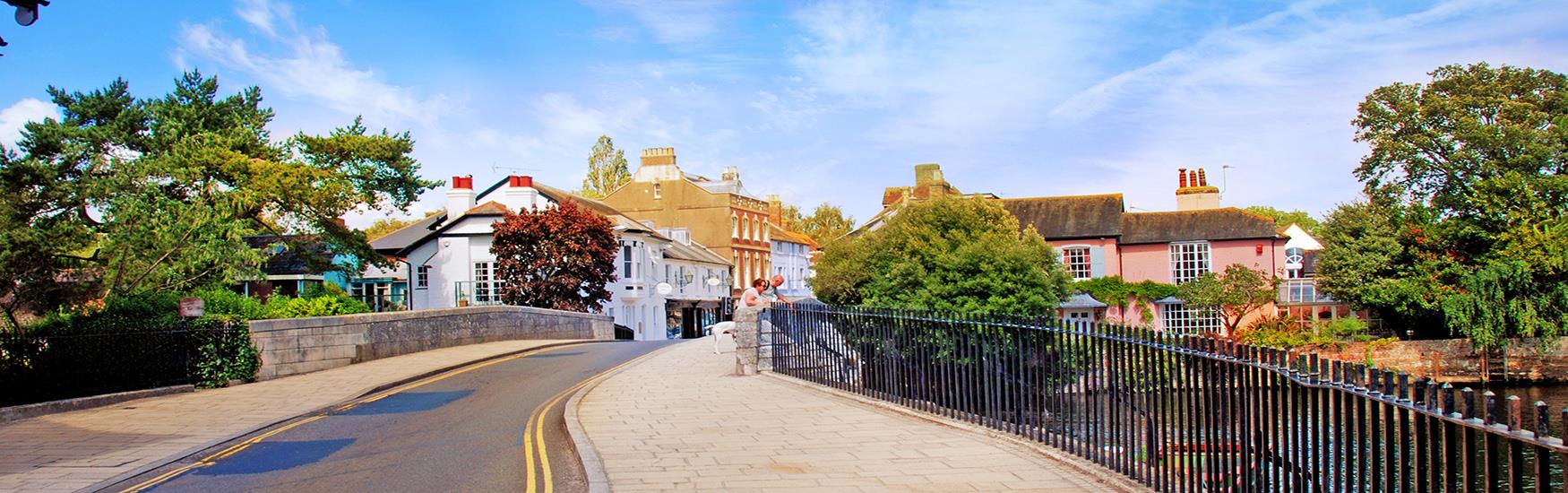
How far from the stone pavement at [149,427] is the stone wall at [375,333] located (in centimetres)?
45

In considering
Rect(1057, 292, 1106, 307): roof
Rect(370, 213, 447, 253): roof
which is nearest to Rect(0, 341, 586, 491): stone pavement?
Rect(370, 213, 447, 253): roof

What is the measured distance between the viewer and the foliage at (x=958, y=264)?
2720 cm

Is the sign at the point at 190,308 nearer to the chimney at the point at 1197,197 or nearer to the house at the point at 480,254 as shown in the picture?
the house at the point at 480,254

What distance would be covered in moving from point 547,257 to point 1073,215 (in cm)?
2482

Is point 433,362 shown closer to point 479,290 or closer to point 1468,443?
point 1468,443

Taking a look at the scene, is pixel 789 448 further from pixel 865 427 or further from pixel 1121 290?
pixel 1121 290

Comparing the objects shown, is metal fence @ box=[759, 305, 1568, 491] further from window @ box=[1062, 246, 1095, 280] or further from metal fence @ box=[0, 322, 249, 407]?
window @ box=[1062, 246, 1095, 280]

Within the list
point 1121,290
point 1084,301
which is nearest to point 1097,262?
point 1121,290

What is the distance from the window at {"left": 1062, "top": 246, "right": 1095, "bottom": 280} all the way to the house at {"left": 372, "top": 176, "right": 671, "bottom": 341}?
21.5 meters

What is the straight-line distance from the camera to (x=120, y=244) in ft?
75.3

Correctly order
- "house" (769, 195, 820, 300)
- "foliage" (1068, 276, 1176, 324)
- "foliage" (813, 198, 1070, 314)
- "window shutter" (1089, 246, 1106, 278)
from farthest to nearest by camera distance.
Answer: "house" (769, 195, 820, 300) → "window shutter" (1089, 246, 1106, 278) → "foliage" (1068, 276, 1176, 324) → "foliage" (813, 198, 1070, 314)

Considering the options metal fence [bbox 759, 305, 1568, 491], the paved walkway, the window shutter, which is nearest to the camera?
metal fence [bbox 759, 305, 1568, 491]

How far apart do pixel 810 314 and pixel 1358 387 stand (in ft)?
31.8

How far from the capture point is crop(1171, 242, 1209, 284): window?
47562 mm
